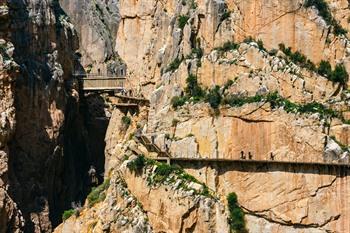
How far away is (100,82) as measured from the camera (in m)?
78.9

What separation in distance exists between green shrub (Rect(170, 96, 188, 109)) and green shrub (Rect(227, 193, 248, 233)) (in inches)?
271

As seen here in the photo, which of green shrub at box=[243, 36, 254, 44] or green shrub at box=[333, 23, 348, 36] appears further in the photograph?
green shrub at box=[243, 36, 254, 44]

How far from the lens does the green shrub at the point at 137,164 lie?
61.4 meters

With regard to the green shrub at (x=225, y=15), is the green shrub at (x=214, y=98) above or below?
below

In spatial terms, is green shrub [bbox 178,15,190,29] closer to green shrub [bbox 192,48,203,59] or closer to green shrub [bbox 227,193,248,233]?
green shrub [bbox 192,48,203,59]

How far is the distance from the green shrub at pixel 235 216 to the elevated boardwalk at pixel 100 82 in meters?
17.9

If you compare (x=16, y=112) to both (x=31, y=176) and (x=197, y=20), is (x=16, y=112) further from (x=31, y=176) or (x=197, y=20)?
(x=197, y=20)

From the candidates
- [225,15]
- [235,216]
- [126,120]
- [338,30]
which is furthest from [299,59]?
[126,120]

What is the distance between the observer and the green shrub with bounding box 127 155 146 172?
202ft

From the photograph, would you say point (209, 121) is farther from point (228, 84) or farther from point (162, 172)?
point (162, 172)

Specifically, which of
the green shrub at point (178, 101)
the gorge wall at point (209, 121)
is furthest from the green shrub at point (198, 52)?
the green shrub at point (178, 101)

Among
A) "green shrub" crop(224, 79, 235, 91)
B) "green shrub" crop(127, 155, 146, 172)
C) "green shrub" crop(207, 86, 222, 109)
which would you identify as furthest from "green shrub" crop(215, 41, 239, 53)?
"green shrub" crop(127, 155, 146, 172)

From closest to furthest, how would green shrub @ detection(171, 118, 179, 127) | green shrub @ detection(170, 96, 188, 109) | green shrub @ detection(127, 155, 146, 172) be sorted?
green shrub @ detection(127, 155, 146, 172), green shrub @ detection(171, 118, 179, 127), green shrub @ detection(170, 96, 188, 109)

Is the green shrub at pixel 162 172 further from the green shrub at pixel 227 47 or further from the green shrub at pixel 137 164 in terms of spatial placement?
the green shrub at pixel 227 47
